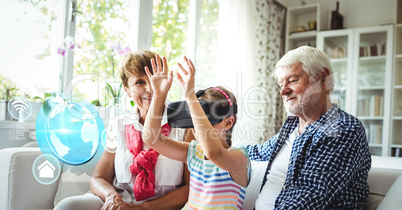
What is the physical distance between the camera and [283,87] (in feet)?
4.09

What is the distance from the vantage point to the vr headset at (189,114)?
1.15m

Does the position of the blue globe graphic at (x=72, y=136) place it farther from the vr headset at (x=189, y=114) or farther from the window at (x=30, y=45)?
the window at (x=30, y=45)

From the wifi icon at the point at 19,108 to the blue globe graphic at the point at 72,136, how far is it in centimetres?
41

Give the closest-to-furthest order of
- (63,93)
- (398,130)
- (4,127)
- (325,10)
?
(4,127)
(63,93)
(398,130)
(325,10)

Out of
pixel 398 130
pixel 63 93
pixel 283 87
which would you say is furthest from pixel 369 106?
pixel 63 93

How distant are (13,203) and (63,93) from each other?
911mm

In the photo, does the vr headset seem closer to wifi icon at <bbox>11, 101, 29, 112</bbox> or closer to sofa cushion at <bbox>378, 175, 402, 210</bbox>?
sofa cushion at <bbox>378, 175, 402, 210</bbox>

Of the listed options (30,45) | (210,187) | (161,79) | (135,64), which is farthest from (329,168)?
(30,45)

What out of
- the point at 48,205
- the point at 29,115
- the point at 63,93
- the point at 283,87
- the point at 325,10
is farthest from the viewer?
the point at 325,10

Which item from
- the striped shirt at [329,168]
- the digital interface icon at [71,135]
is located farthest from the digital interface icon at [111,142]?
the striped shirt at [329,168]

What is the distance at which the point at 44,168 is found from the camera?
1.35 m

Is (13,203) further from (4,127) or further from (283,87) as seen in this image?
(283,87)

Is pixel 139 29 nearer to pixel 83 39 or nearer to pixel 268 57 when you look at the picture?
pixel 83 39

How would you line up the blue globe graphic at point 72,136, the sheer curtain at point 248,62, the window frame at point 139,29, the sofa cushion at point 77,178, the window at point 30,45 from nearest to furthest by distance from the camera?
the blue globe graphic at point 72,136
the sofa cushion at point 77,178
the window at point 30,45
the window frame at point 139,29
the sheer curtain at point 248,62
